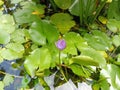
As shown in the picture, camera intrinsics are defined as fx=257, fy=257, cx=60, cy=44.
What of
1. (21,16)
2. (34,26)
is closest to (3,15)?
(21,16)

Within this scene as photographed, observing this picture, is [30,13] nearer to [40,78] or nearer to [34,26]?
[34,26]

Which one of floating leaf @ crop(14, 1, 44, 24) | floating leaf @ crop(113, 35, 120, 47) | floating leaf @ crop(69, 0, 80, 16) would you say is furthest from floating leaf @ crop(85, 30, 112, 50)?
floating leaf @ crop(14, 1, 44, 24)

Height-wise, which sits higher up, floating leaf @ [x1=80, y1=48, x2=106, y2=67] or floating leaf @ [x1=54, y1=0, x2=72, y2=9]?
floating leaf @ [x1=54, y1=0, x2=72, y2=9]

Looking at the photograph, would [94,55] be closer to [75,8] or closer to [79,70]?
[79,70]

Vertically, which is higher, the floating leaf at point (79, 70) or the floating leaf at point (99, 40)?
the floating leaf at point (99, 40)

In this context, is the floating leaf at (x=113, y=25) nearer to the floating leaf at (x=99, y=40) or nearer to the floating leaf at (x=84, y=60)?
the floating leaf at (x=99, y=40)

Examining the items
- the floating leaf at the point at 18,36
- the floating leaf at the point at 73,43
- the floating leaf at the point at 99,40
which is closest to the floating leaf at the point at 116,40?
the floating leaf at the point at 99,40

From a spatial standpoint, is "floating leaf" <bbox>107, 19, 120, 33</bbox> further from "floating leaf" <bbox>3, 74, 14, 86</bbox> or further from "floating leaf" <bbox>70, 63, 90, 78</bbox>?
"floating leaf" <bbox>3, 74, 14, 86</bbox>
